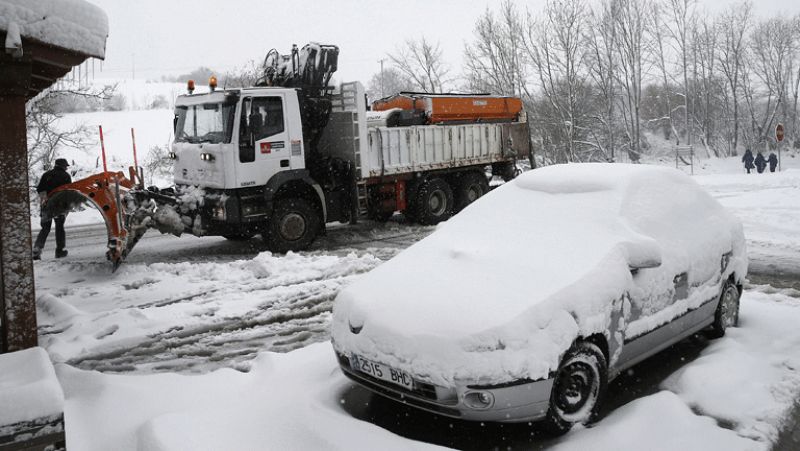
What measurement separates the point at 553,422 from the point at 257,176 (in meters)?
7.92

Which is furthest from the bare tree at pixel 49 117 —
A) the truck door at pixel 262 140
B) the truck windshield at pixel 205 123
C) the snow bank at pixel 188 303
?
the snow bank at pixel 188 303

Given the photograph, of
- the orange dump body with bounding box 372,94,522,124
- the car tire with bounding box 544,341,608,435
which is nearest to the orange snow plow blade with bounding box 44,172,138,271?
the orange dump body with bounding box 372,94,522,124

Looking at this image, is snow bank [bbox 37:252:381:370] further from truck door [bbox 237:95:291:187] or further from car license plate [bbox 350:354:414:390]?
car license plate [bbox 350:354:414:390]

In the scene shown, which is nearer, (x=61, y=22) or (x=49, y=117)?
(x=61, y=22)

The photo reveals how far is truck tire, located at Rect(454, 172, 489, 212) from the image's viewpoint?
1506cm

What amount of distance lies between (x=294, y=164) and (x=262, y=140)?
0.74 m

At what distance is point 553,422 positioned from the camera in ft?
13.1

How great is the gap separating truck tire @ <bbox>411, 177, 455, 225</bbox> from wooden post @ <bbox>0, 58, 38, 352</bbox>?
9660 mm

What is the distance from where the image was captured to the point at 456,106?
14750 mm

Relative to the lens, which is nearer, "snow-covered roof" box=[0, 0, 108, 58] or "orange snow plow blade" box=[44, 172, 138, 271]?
"snow-covered roof" box=[0, 0, 108, 58]

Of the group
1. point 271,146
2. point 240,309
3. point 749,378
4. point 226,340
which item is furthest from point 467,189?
point 749,378

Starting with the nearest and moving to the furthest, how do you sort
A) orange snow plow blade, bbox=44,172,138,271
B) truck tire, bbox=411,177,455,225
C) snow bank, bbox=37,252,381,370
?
snow bank, bbox=37,252,381,370 < orange snow plow blade, bbox=44,172,138,271 < truck tire, bbox=411,177,455,225

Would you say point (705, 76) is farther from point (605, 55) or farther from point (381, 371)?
point (381, 371)

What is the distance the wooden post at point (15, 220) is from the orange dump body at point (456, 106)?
987 cm
